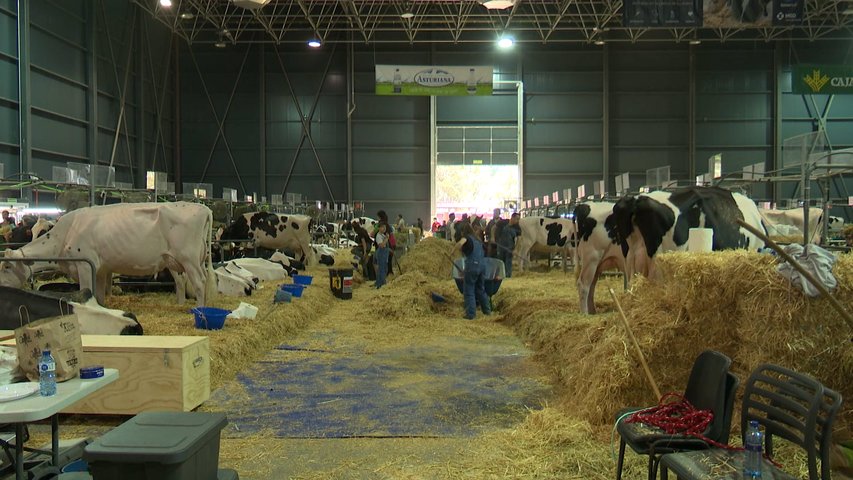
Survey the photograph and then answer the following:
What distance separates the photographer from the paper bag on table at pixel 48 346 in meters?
3.30

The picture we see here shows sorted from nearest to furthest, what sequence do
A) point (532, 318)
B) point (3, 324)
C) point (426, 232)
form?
point (3, 324) < point (532, 318) < point (426, 232)

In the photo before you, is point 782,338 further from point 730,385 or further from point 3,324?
point 3,324

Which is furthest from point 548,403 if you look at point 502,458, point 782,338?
point 782,338

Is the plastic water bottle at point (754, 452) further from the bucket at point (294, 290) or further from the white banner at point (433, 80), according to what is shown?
the white banner at point (433, 80)

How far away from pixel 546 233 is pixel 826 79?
966cm

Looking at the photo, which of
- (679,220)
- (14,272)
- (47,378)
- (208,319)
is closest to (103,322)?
(208,319)

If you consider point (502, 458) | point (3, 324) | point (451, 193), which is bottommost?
point (502, 458)

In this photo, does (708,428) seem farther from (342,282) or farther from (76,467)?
(342,282)

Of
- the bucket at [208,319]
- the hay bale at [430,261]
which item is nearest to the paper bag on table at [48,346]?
the bucket at [208,319]

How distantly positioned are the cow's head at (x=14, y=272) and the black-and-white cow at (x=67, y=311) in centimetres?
250

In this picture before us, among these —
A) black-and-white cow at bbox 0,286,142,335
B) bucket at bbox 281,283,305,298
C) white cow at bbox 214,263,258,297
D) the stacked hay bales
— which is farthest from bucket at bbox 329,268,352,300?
the stacked hay bales

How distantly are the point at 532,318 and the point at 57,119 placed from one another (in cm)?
1992

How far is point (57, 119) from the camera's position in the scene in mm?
21906

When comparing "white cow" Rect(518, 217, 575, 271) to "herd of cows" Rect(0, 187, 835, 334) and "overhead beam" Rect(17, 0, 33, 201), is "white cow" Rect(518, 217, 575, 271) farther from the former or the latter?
"overhead beam" Rect(17, 0, 33, 201)
